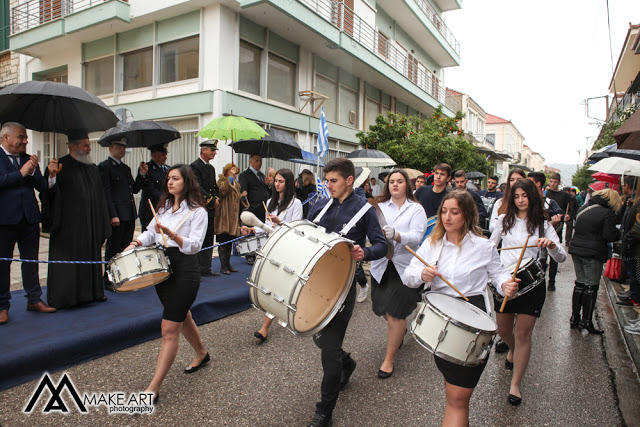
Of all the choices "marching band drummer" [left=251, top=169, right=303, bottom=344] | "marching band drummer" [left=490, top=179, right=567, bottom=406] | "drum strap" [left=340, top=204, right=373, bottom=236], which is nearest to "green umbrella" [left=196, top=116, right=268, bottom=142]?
"marching band drummer" [left=251, top=169, right=303, bottom=344]

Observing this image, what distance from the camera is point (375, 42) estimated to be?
17.4 m

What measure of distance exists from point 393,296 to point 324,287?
4.02 ft

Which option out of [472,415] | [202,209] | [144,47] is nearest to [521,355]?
[472,415]

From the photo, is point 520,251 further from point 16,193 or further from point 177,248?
point 16,193

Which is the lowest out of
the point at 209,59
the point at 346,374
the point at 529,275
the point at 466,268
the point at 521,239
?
the point at 346,374

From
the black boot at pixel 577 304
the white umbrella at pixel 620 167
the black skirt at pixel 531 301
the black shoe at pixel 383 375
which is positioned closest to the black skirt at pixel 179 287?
the black shoe at pixel 383 375

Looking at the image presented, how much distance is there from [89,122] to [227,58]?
22.9 ft

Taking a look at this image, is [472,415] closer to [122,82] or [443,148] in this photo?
[443,148]

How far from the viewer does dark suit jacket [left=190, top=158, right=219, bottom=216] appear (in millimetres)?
6406

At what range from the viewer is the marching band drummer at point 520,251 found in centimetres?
342

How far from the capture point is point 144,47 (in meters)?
12.5

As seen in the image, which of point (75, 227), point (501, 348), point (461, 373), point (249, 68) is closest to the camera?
point (461, 373)

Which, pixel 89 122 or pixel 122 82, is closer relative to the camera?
pixel 89 122

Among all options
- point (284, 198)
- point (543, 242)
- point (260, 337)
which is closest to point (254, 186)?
point (284, 198)
